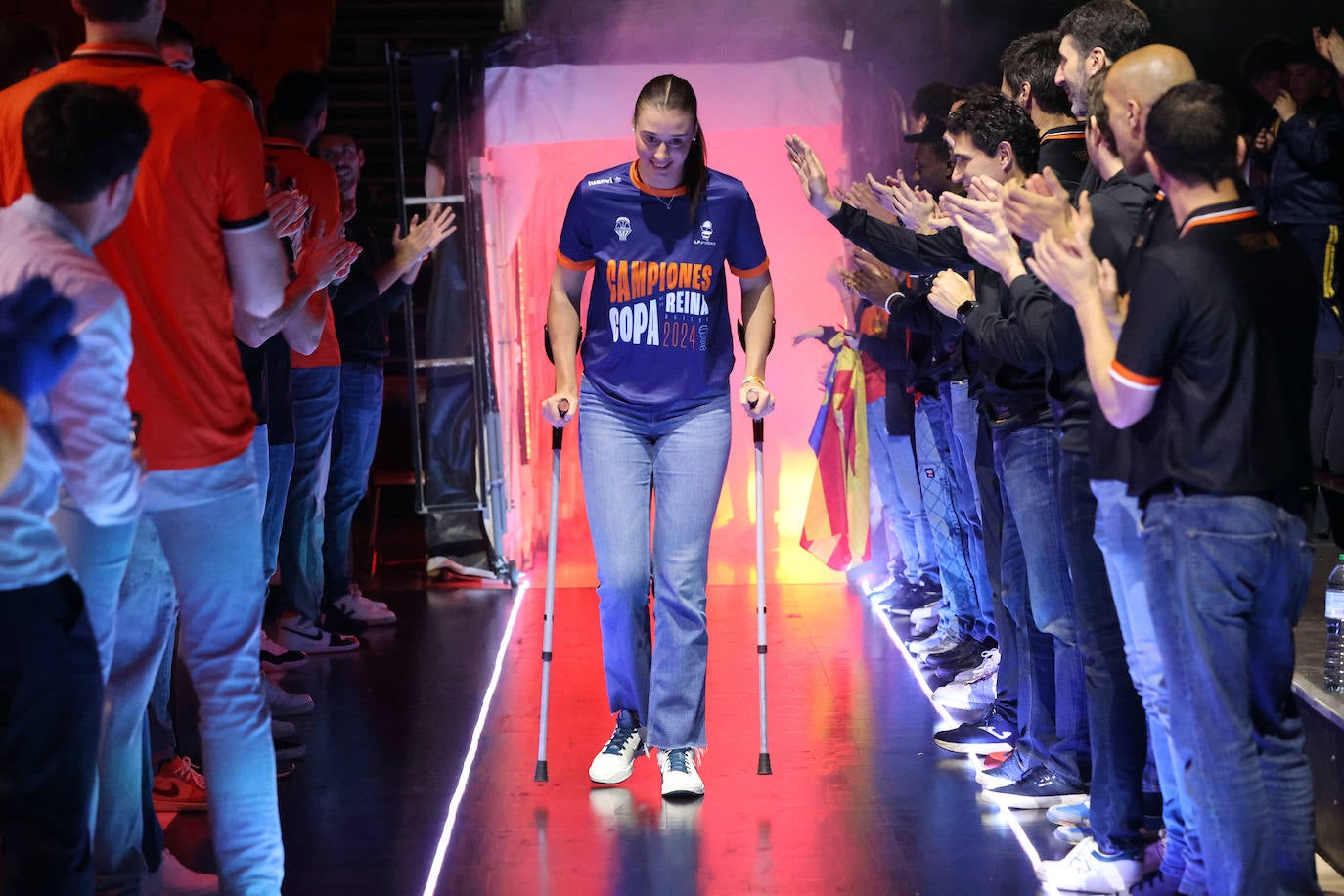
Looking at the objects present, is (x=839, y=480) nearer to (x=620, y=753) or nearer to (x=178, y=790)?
(x=620, y=753)

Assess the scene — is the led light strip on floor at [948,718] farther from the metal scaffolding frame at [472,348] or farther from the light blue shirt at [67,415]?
the light blue shirt at [67,415]

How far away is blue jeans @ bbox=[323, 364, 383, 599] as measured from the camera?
567 centimetres

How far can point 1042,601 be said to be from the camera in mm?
3383

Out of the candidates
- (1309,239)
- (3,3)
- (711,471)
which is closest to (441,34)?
(3,3)

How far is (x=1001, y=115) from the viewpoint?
361 cm

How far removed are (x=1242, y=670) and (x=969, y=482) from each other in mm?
2116

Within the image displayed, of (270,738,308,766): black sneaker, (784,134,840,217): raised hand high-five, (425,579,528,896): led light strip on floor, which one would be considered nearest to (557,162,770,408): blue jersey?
(784,134,840,217): raised hand high-five

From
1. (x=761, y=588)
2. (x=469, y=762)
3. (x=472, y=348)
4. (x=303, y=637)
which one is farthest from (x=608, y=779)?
(x=472, y=348)

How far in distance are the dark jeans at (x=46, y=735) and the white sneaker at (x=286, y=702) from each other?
83.1 inches

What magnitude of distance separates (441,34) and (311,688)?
6.18 m

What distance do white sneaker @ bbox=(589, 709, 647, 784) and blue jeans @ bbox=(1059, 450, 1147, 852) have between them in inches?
51.3

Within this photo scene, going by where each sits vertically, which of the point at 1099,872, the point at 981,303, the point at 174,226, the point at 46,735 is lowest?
the point at 1099,872

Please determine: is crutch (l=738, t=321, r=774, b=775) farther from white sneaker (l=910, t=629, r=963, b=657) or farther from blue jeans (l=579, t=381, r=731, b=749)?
white sneaker (l=910, t=629, r=963, b=657)

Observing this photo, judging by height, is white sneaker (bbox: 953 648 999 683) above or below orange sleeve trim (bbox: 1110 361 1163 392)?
below
